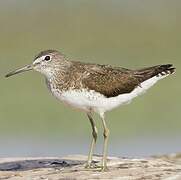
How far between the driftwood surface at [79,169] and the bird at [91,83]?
308mm

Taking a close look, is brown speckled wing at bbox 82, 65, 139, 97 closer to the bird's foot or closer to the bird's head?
the bird's head

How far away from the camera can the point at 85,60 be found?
1133 inches

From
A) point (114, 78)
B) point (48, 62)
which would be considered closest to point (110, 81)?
point (114, 78)

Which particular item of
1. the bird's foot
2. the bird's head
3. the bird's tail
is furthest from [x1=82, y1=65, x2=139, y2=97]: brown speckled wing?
the bird's foot

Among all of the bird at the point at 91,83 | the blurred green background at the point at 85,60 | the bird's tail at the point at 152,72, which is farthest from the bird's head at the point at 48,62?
the blurred green background at the point at 85,60

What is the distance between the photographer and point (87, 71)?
14.3m

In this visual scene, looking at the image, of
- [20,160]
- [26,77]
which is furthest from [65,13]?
[20,160]

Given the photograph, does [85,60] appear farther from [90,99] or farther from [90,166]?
[90,99]

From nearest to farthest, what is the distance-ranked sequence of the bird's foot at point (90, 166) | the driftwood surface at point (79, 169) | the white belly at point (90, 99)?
the driftwood surface at point (79, 169), the white belly at point (90, 99), the bird's foot at point (90, 166)

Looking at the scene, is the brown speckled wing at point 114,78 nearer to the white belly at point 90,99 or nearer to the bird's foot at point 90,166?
the white belly at point 90,99

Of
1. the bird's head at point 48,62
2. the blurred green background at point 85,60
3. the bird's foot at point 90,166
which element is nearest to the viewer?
the bird's foot at point 90,166

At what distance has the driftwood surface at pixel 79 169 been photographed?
13562 millimetres

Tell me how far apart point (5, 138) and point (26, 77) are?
196 inches

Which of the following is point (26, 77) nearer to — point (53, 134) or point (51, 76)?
point (53, 134)
